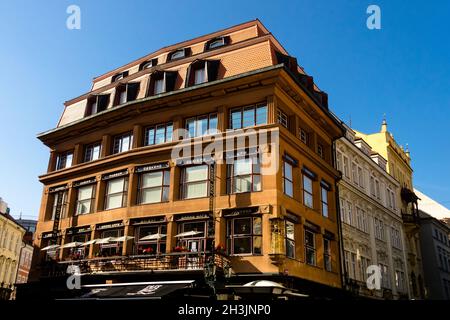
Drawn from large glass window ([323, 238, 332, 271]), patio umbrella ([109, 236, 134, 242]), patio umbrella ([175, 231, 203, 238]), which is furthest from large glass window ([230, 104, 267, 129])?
large glass window ([323, 238, 332, 271])

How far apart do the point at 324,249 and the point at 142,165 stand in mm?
12774

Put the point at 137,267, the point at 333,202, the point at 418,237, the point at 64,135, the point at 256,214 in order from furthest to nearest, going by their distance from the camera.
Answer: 1. the point at 418,237
2. the point at 64,135
3. the point at 333,202
4. the point at 137,267
5. the point at 256,214

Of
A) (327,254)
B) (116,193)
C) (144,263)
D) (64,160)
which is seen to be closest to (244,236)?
(144,263)

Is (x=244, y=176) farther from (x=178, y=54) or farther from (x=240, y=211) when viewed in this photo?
(x=178, y=54)

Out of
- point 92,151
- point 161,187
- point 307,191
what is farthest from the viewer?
point 92,151

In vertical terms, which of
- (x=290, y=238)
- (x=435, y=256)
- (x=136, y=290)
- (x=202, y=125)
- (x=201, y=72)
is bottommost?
(x=136, y=290)

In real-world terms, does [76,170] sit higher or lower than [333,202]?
higher

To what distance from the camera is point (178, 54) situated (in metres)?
32.2

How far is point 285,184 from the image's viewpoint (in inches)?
982

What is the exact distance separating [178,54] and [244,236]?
15.4m

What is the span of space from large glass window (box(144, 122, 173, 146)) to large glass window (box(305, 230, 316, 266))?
10391 mm

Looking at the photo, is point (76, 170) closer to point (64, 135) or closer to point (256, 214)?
point (64, 135)

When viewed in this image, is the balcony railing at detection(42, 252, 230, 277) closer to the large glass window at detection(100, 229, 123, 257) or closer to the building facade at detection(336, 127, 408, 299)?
the large glass window at detection(100, 229, 123, 257)

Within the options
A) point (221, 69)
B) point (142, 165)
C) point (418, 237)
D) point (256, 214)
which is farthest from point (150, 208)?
point (418, 237)
